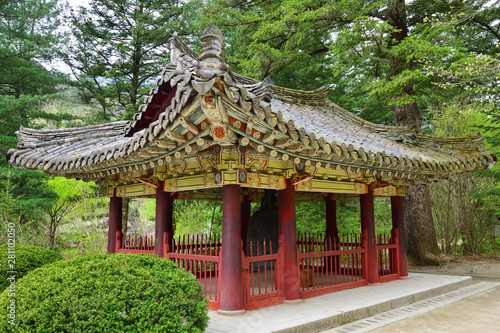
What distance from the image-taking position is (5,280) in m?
Answer: 5.85

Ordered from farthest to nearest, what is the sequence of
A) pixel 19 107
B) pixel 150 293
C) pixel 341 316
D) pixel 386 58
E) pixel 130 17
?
pixel 130 17 < pixel 19 107 < pixel 386 58 < pixel 341 316 < pixel 150 293

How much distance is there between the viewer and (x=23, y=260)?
6.04 m

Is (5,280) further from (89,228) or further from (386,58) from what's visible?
(386,58)

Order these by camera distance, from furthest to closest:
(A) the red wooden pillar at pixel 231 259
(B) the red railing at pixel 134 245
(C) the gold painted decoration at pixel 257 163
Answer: (B) the red railing at pixel 134 245, (C) the gold painted decoration at pixel 257 163, (A) the red wooden pillar at pixel 231 259

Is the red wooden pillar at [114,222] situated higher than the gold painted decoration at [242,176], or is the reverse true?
the gold painted decoration at [242,176]

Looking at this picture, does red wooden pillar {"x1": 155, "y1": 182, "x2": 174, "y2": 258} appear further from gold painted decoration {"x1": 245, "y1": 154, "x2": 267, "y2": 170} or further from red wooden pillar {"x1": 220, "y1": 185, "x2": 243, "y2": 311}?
gold painted decoration {"x1": 245, "y1": 154, "x2": 267, "y2": 170}

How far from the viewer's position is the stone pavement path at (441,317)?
5.36m

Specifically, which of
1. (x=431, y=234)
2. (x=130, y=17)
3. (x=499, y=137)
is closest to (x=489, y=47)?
(x=499, y=137)

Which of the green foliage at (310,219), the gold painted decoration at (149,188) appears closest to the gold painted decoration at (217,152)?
the gold painted decoration at (149,188)

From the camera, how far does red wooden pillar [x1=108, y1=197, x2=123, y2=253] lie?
833 cm

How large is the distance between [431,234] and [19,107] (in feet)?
56.5

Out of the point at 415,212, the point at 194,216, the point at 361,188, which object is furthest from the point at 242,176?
A: the point at 194,216

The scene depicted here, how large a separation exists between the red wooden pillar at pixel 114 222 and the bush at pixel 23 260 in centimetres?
173

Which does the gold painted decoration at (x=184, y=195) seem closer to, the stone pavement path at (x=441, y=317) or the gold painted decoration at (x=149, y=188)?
the gold painted decoration at (x=149, y=188)
